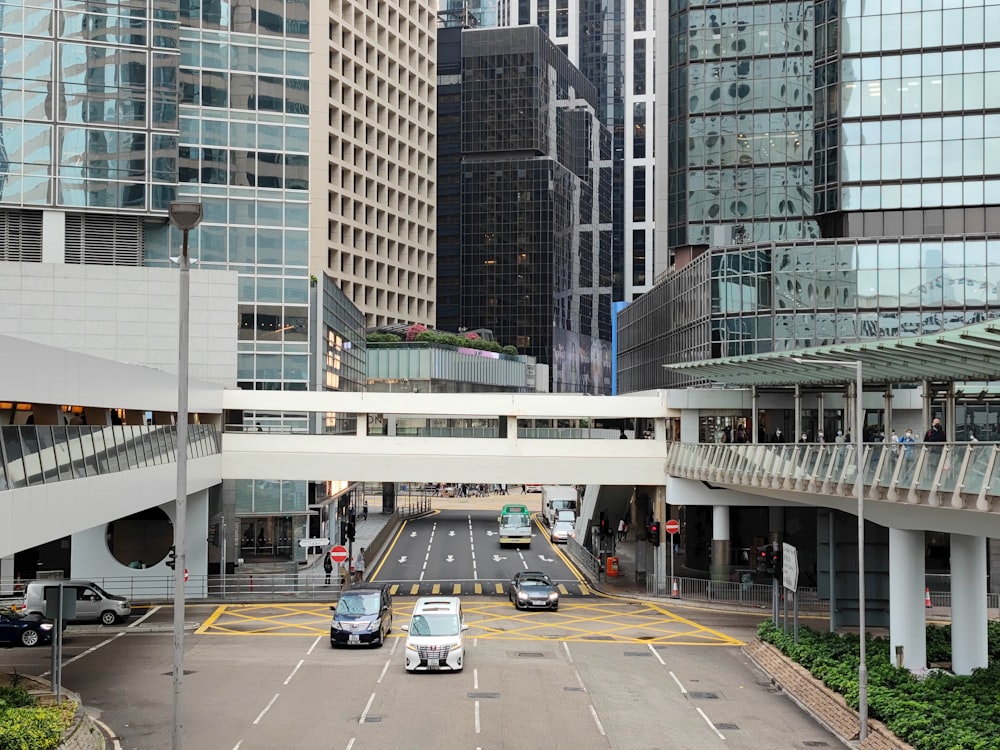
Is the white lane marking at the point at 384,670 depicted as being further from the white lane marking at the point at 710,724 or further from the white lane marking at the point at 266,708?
the white lane marking at the point at 710,724

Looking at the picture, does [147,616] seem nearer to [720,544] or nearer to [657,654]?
[657,654]

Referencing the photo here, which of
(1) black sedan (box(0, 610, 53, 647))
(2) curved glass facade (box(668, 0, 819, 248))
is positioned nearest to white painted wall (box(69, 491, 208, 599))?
(1) black sedan (box(0, 610, 53, 647))

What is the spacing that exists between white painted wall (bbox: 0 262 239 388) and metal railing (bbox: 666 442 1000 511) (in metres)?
26.8

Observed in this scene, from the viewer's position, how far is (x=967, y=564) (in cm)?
3022

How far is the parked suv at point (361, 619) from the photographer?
3497cm

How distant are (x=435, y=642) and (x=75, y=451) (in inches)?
437

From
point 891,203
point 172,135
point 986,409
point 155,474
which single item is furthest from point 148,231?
point 986,409

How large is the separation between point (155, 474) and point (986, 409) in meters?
42.8

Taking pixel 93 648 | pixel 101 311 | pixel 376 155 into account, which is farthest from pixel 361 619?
pixel 376 155

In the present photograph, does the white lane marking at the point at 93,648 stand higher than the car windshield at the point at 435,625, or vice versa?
the car windshield at the point at 435,625

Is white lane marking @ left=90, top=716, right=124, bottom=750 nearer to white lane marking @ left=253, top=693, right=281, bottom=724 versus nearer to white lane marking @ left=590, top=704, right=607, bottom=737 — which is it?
white lane marking @ left=253, top=693, right=281, bottom=724

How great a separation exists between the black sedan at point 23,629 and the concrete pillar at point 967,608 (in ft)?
86.8

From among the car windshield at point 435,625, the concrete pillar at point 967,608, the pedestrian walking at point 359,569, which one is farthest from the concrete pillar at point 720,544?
the car windshield at point 435,625

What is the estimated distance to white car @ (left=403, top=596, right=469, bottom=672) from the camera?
3129cm
